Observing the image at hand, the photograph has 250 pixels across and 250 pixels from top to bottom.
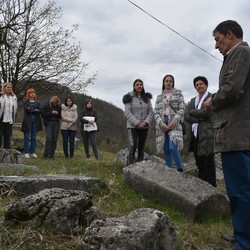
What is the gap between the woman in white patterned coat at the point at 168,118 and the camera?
6.61m

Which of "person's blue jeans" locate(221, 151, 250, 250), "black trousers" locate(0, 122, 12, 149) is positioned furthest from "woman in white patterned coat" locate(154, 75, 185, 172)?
"black trousers" locate(0, 122, 12, 149)

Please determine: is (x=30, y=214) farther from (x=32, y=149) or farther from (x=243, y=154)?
(x=32, y=149)

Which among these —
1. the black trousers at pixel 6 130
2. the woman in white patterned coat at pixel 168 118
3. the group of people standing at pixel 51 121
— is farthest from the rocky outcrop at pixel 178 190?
the group of people standing at pixel 51 121

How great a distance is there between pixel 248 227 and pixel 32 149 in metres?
8.47

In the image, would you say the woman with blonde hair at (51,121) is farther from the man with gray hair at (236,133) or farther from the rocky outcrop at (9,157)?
the man with gray hair at (236,133)

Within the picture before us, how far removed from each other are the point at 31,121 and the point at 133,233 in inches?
307

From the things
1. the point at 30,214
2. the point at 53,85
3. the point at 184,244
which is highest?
the point at 53,85

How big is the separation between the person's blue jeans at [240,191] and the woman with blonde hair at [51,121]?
7.88 meters

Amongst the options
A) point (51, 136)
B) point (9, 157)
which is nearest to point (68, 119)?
point (51, 136)

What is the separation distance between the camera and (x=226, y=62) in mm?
3396

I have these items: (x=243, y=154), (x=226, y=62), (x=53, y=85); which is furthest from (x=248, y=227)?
(x=53, y=85)

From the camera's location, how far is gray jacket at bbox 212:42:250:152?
326 cm

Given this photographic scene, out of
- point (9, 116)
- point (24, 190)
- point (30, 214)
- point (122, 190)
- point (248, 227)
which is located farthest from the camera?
point (9, 116)

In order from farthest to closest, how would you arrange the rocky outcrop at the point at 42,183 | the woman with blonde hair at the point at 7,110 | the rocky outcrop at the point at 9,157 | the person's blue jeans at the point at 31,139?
the person's blue jeans at the point at 31,139 < the woman with blonde hair at the point at 7,110 < the rocky outcrop at the point at 9,157 < the rocky outcrop at the point at 42,183
